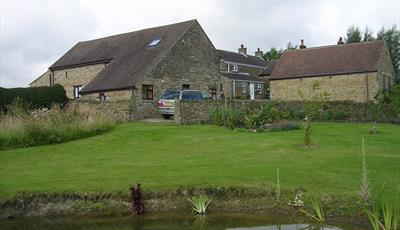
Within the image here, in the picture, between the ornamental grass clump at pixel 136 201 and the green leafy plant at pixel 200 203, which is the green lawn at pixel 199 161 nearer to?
the ornamental grass clump at pixel 136 201

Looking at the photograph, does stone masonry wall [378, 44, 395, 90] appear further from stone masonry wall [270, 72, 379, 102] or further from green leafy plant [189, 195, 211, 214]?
green leafy plant [189, 195, 211, 214]

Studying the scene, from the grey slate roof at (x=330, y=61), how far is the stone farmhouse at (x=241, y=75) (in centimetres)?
Result: 528

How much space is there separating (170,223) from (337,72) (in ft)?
135

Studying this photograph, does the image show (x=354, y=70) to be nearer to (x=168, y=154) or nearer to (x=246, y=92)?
(x=246, y=92)

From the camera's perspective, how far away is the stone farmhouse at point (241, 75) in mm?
57278

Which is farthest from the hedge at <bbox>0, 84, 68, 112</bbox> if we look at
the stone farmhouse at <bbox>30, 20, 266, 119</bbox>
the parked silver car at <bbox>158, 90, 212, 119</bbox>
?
the parked silver car at <bbox>158, 90, 212, 119</bbox>

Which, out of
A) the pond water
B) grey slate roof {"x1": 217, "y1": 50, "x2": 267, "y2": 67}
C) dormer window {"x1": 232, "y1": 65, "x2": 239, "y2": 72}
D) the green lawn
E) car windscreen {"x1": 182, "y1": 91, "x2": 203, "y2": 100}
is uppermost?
grey slate roof {"x1": 217, "y1": 50, "x2": 267, "y2": 67}

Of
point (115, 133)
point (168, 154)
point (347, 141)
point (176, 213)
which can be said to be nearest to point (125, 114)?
point (115, 133)

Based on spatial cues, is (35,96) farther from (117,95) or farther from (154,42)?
(154,42)

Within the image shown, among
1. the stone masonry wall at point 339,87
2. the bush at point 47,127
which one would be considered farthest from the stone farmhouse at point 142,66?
the stone masonry wall at point 339,87

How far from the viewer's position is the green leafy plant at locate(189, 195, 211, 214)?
12312 mm

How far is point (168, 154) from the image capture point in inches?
737

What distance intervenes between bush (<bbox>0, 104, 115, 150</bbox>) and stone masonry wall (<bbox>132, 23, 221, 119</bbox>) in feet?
25.8

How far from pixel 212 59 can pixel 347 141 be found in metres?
25.2
